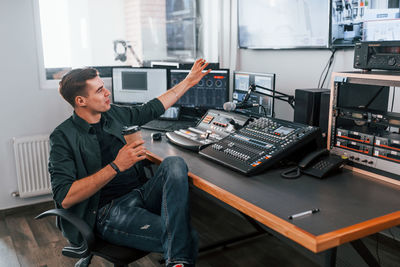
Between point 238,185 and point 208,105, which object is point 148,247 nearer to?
point 238,185

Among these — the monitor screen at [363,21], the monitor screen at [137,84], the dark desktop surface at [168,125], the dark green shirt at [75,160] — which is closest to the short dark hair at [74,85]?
the dark green shirt at [75,160]

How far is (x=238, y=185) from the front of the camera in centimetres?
156

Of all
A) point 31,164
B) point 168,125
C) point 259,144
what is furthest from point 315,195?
point 31,164

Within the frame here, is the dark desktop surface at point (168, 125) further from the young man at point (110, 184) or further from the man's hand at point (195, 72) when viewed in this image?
the young man at point (110, 184)

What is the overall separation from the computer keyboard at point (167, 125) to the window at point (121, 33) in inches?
40.5

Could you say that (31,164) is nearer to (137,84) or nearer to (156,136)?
(137,84)

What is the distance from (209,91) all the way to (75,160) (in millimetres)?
1346

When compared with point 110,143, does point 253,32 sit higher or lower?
higher

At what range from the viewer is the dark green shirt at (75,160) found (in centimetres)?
164

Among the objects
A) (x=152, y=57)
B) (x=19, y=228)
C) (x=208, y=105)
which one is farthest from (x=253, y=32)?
(x=19, y=228)

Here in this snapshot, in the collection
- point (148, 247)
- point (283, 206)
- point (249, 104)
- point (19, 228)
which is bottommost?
point (19, 228)

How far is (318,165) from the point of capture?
66.6 inches

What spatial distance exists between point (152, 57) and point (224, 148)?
7.70 ft

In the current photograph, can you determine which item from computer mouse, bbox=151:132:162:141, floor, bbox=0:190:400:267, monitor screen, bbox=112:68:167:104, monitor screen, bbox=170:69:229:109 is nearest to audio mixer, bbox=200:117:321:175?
computer mouse, bbox=151:132:162:141
